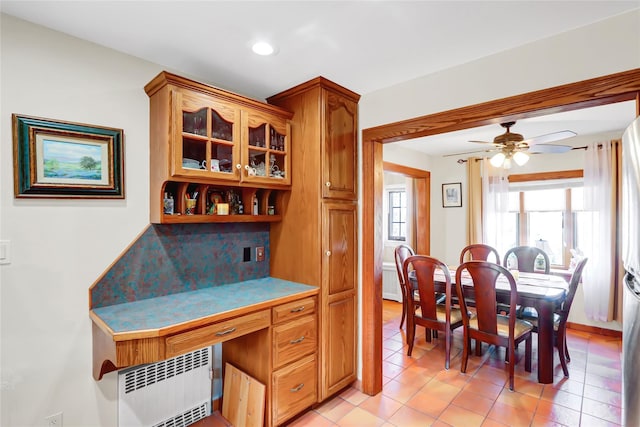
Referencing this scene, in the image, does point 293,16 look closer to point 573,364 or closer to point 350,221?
point 350,221

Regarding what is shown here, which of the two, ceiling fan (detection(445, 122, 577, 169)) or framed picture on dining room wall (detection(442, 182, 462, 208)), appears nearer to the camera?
ceiling fan (detection(445, 122, 577, 169))

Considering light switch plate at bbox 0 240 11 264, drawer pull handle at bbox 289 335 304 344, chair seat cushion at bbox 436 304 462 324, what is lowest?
chair seat cushion at bbox 436 304 462 324

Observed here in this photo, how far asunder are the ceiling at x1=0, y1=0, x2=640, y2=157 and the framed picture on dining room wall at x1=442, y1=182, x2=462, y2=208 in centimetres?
308

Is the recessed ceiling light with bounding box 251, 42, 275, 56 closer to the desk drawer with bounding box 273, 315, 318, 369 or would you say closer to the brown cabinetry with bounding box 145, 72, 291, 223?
the brown cabinetry with bounding box 145, 72, 291, 223

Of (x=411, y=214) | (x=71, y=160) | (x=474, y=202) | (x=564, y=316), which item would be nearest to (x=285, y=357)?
(x=71, y=160)

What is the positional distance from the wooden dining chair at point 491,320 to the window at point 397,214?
2503 mm

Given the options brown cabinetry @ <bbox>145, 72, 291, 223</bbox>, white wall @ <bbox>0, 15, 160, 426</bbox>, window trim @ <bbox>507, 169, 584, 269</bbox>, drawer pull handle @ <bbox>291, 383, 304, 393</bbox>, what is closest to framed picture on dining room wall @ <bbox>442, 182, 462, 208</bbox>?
window trim @ <bbox>507, 169, 584, 269</bbox>

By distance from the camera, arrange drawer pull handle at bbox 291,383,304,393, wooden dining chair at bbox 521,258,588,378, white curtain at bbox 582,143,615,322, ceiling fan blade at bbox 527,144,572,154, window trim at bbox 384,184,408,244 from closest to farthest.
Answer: drawer pull handle at bbox 291,383,304,393 → wooden dining chair at bbox 521,258,588,378 → ceiling fan blade at bbox 527,144,572,154 → white curtain at bbox 582,143,615,322 → window trim at bbox 384,184,408,244

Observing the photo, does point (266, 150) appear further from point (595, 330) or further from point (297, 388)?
point (595, 330)

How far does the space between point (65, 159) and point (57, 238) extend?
427 millimetres

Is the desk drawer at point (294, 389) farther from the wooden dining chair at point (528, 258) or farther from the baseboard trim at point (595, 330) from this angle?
the baseboard trim at point (595, 330)

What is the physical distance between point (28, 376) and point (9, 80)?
1.48 meters

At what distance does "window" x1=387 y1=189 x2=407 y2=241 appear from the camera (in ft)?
17.7

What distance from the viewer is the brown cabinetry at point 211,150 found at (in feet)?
6.15
